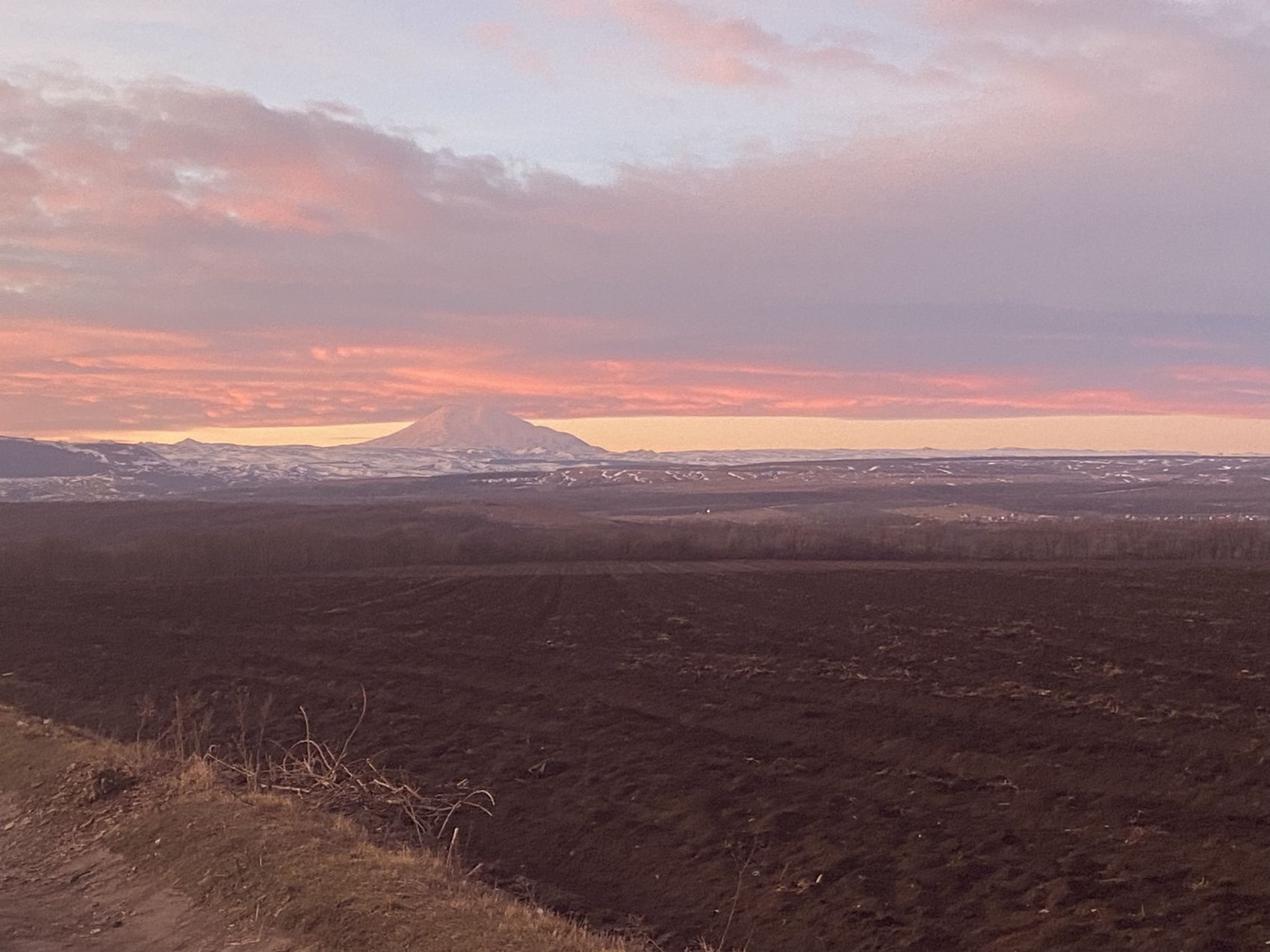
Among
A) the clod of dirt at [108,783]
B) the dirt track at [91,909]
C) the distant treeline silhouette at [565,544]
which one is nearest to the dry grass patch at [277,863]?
the clod of dirt at [108,783]

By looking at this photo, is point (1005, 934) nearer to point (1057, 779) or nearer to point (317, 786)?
point (1057, 779)

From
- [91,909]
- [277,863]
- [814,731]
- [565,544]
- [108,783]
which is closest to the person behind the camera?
[91,909]

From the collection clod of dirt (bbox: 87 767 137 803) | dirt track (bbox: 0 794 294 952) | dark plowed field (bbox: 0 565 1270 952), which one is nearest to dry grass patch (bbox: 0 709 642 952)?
clod of dirt (bbox: 87 767 137 803)

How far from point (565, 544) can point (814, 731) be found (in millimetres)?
69546

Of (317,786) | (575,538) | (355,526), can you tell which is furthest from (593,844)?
(355,526)

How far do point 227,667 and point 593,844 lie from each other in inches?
988

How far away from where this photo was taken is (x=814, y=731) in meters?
34.9

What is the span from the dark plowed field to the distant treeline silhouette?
24.7m

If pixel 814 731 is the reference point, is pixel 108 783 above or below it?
above

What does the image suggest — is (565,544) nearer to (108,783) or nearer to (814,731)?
(814,731)

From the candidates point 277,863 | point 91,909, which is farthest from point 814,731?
point 91,909

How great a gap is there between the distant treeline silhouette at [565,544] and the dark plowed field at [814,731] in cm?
2471

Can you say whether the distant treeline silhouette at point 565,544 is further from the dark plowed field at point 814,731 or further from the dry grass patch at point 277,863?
the dry grass patch at point 277,863

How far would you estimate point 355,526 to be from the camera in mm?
142875
